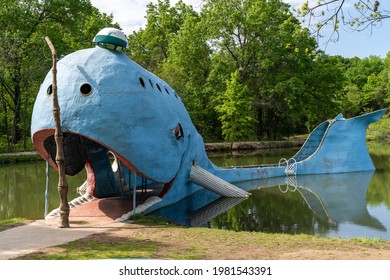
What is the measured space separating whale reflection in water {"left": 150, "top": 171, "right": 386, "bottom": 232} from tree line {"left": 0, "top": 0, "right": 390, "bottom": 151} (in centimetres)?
1651

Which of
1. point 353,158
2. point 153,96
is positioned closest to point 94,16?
point 353,158

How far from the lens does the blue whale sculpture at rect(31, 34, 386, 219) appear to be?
36.0 ft

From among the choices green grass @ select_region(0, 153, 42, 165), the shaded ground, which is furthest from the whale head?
green grass @ select_region(0, 153, 42, 165)

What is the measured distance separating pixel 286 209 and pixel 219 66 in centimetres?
2711

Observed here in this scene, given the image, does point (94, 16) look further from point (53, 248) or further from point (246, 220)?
point (53, 248)

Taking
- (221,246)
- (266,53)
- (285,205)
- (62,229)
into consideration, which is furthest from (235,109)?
(221,246)

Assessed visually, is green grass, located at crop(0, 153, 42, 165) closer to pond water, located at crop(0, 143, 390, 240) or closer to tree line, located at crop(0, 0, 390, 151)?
tree line, located at crop(0, 0, 390, 151)

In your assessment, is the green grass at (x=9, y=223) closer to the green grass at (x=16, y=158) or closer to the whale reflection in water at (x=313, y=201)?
the whale reflection in water at (x=313, y=201)

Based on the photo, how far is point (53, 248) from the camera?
25.6ft

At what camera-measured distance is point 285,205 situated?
1516 cm

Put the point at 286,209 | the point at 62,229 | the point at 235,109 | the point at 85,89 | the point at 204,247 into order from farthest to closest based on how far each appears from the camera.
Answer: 1. the point at 235,109
2. the point at 286,209
3. the point at 85,89
4. the point at 62,229
5. the point at 204,247

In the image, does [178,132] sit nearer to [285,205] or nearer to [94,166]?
[94,166]

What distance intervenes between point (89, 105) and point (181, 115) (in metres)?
4.10

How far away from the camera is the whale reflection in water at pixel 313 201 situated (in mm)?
12820
